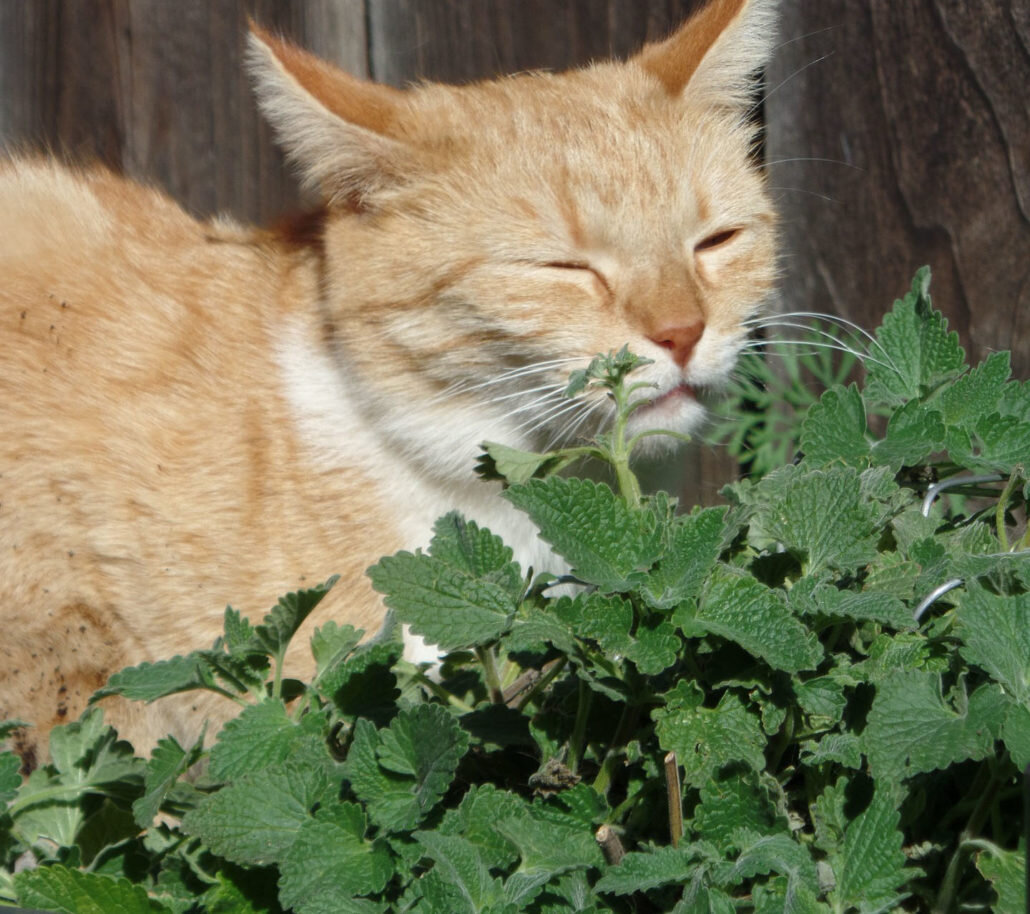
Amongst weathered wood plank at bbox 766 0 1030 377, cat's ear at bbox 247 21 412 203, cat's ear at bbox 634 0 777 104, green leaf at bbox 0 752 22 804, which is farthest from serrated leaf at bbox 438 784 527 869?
weathered wood plank at bbox 766 0 1030 377

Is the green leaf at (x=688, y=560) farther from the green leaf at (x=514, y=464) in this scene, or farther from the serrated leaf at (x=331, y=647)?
the serrated leaf at (x=331, y=647)

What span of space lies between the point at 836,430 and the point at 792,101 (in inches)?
71.6

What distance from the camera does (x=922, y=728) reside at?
0.77m

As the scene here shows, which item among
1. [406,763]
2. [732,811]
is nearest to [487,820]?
[406,763]

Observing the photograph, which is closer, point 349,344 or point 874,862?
point 874,862

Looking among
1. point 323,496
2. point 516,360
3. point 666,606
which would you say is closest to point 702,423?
point 516,360

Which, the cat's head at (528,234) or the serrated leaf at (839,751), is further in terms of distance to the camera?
the cat's head at (528,234)

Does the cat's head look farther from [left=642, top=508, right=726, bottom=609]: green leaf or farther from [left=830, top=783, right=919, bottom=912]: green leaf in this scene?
[left=830, top=783, right=919, bottom=912]: green leaf

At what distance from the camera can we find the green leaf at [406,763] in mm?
803

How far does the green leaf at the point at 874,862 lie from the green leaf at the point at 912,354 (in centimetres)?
52

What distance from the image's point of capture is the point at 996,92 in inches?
98.5

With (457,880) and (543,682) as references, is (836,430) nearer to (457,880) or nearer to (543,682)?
(543,682)

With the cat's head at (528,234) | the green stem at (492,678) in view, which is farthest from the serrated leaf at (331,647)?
the cat's head at (528,234)

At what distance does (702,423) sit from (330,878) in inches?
56.0
